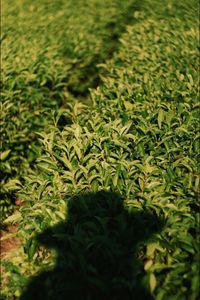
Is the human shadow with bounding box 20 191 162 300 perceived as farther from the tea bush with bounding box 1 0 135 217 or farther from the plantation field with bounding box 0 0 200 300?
the tea bush with bounding box 1 0 135 217

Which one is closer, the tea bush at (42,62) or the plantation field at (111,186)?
the plantation field at (111,186)

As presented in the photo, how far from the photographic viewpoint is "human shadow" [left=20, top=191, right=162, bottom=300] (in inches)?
69.0

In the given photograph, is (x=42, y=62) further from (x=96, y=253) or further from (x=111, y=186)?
(x=96, y=253)

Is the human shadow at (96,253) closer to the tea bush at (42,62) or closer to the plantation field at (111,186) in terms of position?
the plantation field at (111,186)

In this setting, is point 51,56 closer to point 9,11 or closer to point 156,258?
point 9,11

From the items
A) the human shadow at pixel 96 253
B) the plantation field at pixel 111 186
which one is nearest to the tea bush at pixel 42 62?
the plantation field at pixel 111 186

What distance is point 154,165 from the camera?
2412 mm

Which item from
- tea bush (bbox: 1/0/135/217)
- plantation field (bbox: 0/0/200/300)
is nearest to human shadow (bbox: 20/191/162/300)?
plantation field (bbox: 0/0/200/300)

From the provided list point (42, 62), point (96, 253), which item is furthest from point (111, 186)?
point (42, 62)

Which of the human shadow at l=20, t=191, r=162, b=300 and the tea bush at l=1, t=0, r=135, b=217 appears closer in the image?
the human shadow at l=20, t=191, r=162, b=300

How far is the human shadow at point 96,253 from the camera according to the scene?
5.75 feet

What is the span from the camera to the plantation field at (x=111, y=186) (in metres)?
1.81

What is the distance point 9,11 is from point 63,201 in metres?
6.61

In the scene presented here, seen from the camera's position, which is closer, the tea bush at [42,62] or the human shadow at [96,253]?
the human shadow at [96,253]
